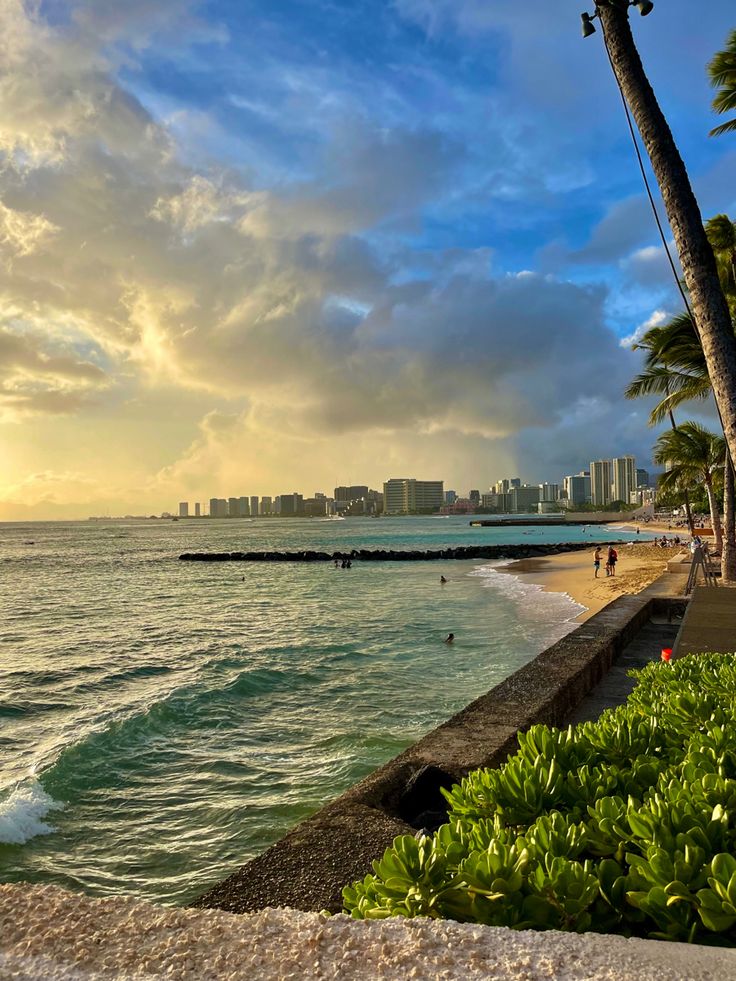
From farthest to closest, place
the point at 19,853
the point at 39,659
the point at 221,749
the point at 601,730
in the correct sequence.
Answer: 1. the point at 39,659
2. the point at 221,749
3. the point at 19,853
4. the point at 601,730

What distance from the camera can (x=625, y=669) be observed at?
869cm

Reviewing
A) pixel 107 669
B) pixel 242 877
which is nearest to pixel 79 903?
pixel 242 877

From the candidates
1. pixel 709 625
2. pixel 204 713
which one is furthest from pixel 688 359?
pixel 204 713

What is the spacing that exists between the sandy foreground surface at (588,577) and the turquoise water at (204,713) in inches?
53.1

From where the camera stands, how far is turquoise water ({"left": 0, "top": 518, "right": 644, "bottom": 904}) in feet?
22.1

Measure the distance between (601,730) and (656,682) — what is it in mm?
1708

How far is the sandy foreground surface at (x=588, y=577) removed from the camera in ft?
85.5

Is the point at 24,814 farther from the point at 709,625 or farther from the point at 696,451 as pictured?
the point at 696,451

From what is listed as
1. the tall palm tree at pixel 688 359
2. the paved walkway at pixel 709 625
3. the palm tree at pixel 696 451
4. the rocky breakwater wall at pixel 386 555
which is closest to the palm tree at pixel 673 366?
the tall palm tree at pixel 688 359

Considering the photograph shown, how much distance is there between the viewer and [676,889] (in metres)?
1.79

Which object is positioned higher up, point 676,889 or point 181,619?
point 676,889

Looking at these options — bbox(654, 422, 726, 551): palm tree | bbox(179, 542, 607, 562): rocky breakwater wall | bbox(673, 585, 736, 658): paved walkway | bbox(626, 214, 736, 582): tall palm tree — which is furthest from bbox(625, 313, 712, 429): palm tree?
bbox(179, 542, 607, 562): rocky breakwater wall

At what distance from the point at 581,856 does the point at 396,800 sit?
8.42 ft

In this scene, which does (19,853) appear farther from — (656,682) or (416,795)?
(656,682)
